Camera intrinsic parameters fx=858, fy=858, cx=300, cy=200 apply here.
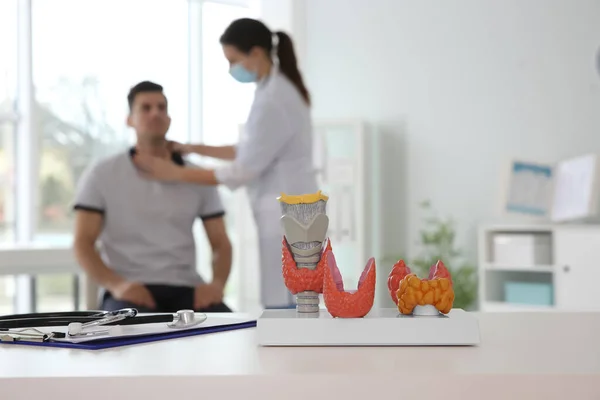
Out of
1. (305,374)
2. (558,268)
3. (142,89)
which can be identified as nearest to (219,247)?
(142,89)

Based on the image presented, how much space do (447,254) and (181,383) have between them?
385 centimetres

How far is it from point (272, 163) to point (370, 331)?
1.43 metres

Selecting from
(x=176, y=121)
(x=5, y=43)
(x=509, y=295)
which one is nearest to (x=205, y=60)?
(x=176, y=121)

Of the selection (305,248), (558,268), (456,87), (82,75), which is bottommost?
(558,268)

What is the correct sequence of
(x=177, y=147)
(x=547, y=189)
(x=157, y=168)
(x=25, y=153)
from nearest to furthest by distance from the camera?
(x=157, y=168)
(x=177, y=147)
(x=547, y=189)
(x=25, y=153)

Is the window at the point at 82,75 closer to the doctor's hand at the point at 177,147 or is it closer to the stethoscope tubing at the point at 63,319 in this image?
the doctor's hand at the point at 177,147

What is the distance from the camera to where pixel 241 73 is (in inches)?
94.2

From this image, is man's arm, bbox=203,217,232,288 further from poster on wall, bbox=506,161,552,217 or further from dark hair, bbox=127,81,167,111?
poster on wall, bbox=506,161,552,217

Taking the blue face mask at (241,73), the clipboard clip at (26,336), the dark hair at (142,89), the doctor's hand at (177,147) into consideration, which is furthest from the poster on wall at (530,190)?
the clipboard clip at (26,336)

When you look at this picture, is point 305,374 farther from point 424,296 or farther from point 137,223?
point 137,223

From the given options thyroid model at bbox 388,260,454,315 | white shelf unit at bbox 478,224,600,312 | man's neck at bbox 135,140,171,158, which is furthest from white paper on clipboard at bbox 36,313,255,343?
white shelf unit at bbox 478,224,600,312

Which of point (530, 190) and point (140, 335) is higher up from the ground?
point (530, 190)

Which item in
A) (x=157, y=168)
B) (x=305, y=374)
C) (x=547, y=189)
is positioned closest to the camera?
(x=305, y=374)

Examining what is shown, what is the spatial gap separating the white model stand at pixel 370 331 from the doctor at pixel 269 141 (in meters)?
1.31
